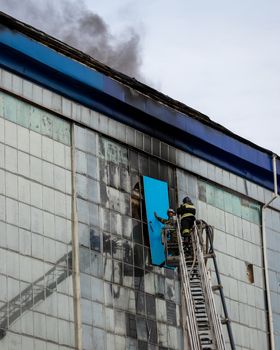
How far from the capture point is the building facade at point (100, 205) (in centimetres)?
3412

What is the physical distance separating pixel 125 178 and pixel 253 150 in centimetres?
634

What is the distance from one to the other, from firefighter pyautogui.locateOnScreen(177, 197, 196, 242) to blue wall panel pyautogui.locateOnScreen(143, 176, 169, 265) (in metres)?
0.92

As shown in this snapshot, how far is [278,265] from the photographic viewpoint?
142 ft

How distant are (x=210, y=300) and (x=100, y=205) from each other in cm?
381

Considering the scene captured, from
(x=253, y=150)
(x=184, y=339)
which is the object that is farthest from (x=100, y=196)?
(x=253, y=150)

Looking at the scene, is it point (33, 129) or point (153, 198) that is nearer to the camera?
point (33, 129)

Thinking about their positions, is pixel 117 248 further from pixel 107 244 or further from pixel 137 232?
pixel 137 232

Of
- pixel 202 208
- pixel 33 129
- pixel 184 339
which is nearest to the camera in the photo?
pixel 33 129

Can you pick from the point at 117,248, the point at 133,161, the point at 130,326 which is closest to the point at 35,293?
the point at 130,326

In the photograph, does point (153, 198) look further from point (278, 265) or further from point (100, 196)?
point (278, 265)

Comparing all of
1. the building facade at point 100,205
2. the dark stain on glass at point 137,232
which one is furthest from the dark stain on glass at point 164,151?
the dark stain on glass at point 137,232

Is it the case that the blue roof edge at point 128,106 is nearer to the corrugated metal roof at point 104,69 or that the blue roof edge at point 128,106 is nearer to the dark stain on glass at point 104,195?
the corrugated metal roof at point 104,69

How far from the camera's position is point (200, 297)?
37.2m

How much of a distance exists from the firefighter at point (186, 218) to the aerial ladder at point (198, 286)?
149 mm
